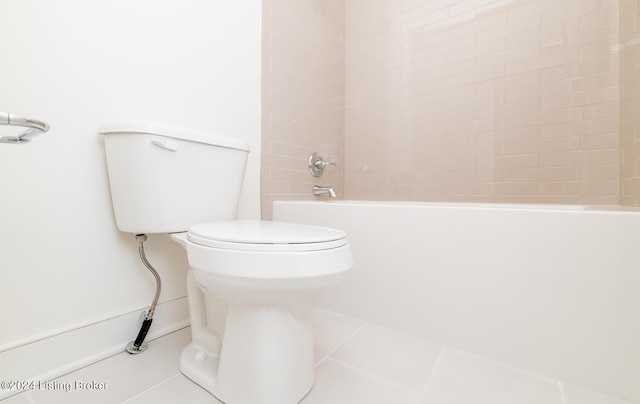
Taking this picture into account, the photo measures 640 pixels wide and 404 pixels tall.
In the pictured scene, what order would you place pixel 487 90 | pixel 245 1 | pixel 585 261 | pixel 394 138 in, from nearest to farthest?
pixel 585 261, pixel 245 1, pixel 487 90, pixel 394 138

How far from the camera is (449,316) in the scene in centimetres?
96

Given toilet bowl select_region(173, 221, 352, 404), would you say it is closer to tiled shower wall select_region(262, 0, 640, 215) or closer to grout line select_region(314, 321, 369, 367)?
grout line select_region(314, 321, 369, 367)

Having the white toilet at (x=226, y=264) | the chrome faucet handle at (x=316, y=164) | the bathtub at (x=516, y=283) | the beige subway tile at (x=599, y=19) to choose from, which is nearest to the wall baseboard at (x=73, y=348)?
the white toilet at (x=226, y=264)

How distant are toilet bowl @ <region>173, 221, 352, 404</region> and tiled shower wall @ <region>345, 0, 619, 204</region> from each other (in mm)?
1186

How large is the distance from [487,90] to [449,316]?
3.92 ft

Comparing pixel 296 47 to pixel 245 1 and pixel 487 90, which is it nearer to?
pixel 245 1

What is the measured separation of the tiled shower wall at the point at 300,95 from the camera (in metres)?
1.43

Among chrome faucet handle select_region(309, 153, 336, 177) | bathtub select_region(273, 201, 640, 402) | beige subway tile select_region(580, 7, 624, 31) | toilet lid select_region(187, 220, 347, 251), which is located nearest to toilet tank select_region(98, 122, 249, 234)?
toilet lid select_region(187, 220, 347, 251)

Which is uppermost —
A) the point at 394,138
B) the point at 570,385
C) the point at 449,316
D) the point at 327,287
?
the point at 394,138

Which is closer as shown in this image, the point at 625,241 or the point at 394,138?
the point at 625,241

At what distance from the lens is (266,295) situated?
629mm

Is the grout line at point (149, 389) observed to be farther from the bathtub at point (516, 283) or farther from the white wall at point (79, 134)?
the bathtub at point (516, 283)

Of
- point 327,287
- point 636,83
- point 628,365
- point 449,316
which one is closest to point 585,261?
point 628,365

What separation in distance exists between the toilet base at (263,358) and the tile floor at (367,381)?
0.18ft
